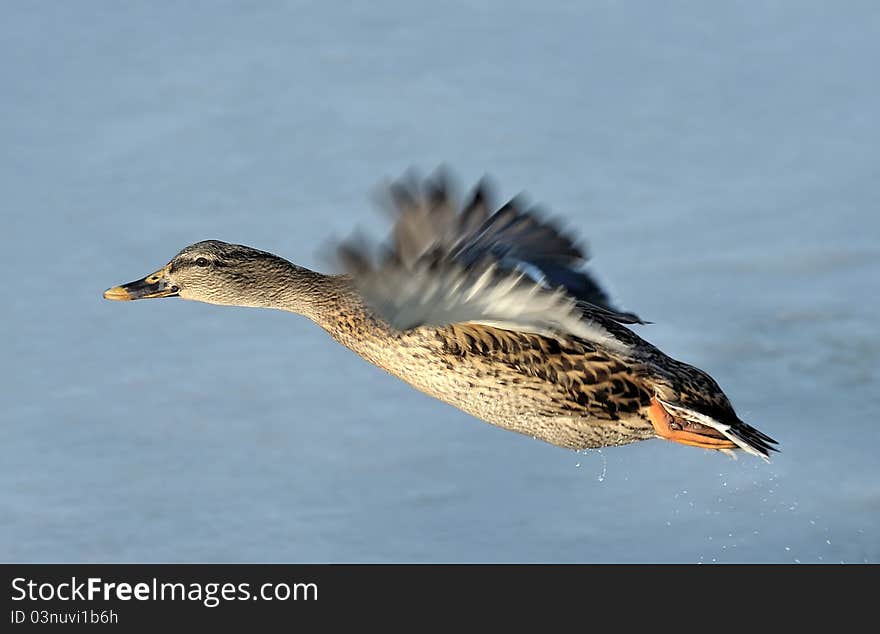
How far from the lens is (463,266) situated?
4887 millimetres

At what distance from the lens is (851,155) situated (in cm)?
782

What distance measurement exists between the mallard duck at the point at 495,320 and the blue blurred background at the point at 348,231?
0.66 metres

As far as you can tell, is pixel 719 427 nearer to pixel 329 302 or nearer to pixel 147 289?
pixel 329 302

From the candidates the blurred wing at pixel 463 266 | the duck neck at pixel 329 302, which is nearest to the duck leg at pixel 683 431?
the blurred wing at pixel 463 266

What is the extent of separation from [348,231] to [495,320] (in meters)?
2.10

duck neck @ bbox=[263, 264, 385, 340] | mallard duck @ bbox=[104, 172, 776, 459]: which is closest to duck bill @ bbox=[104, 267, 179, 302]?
mallard duck @ bbox=[104, 172, 776, 459]

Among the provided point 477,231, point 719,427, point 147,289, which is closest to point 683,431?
point 719,427

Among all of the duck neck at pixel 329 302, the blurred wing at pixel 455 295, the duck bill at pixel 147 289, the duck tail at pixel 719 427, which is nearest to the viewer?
the blurred wing at pixel 455 295

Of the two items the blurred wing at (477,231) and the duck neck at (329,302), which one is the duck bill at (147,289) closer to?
the duck neck at (329,302)

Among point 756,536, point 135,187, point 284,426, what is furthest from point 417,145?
point 756,536

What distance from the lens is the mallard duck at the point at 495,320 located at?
16.1ft
